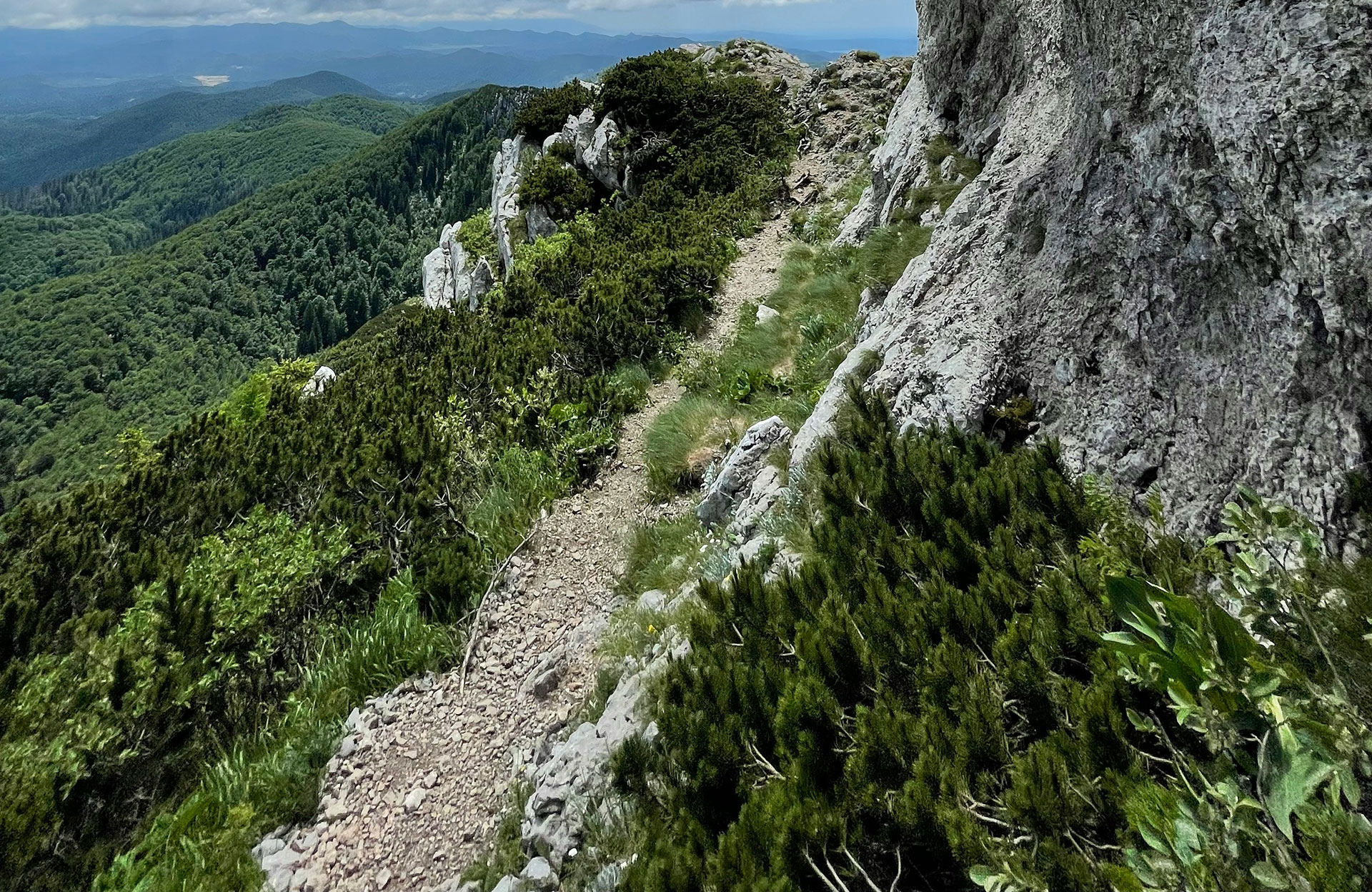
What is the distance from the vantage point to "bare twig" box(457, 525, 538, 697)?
5293 mm

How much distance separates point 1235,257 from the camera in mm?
2832

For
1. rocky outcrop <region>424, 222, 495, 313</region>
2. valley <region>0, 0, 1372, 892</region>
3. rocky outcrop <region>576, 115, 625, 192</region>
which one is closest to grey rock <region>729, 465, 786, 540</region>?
valley <region>0, 0, 1372, 892</region>

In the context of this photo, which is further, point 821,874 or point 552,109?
point 552,109

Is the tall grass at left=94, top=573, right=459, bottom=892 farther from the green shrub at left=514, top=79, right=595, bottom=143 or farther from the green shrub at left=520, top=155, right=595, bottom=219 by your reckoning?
the green shrub at left=514, top=79, right=595, bottom=143

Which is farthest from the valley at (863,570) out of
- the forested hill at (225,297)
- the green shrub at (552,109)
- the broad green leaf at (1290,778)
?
the forested hill at (225,297)

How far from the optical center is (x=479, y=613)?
5.80 m

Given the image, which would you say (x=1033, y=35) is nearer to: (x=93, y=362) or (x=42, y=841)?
(x=42, y=841)

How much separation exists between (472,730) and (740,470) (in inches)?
118

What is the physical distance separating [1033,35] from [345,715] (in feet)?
29.1

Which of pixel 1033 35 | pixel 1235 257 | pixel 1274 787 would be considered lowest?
pixel 1274 787

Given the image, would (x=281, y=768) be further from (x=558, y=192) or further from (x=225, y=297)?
(x=225, y=297)

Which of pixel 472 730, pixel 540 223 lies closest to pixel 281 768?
pixel 472 730

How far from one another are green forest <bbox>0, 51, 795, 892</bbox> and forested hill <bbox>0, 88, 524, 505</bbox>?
97982 mm

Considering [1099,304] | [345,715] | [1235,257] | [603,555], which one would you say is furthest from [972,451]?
[345,715]
